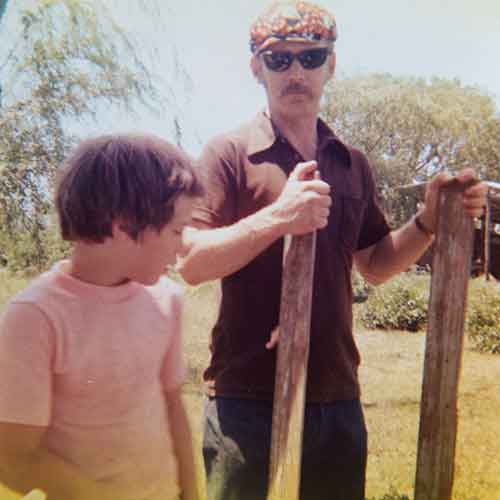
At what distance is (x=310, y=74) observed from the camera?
5.71ft

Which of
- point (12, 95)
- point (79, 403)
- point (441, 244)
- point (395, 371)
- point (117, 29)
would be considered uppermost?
point (117, 29)

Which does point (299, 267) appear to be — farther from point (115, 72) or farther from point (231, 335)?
point (115, 72)

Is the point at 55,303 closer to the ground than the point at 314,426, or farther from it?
farther from it

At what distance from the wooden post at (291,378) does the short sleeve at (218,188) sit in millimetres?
323

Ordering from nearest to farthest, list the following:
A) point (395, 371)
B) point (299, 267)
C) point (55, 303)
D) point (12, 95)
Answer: point (55, 303)
point (299, 267)
point (12, 95)
point (395, 371)

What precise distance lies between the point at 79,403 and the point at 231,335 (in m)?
0.70

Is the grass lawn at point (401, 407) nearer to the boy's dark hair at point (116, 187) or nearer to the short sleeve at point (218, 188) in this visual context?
the short sleeve at point (218, 188)

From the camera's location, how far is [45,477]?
94cm

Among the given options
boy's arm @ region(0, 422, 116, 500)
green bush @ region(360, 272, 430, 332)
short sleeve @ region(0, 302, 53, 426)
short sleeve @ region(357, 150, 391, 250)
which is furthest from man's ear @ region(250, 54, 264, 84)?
green bush @ region(360, 272, 430, 332)

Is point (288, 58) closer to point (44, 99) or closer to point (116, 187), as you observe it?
point (116, 187)

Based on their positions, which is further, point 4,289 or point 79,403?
point 4,289

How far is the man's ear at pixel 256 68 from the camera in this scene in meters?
1.81

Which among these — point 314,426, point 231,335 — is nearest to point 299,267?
point 231,335

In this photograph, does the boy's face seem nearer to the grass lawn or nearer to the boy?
the boy
